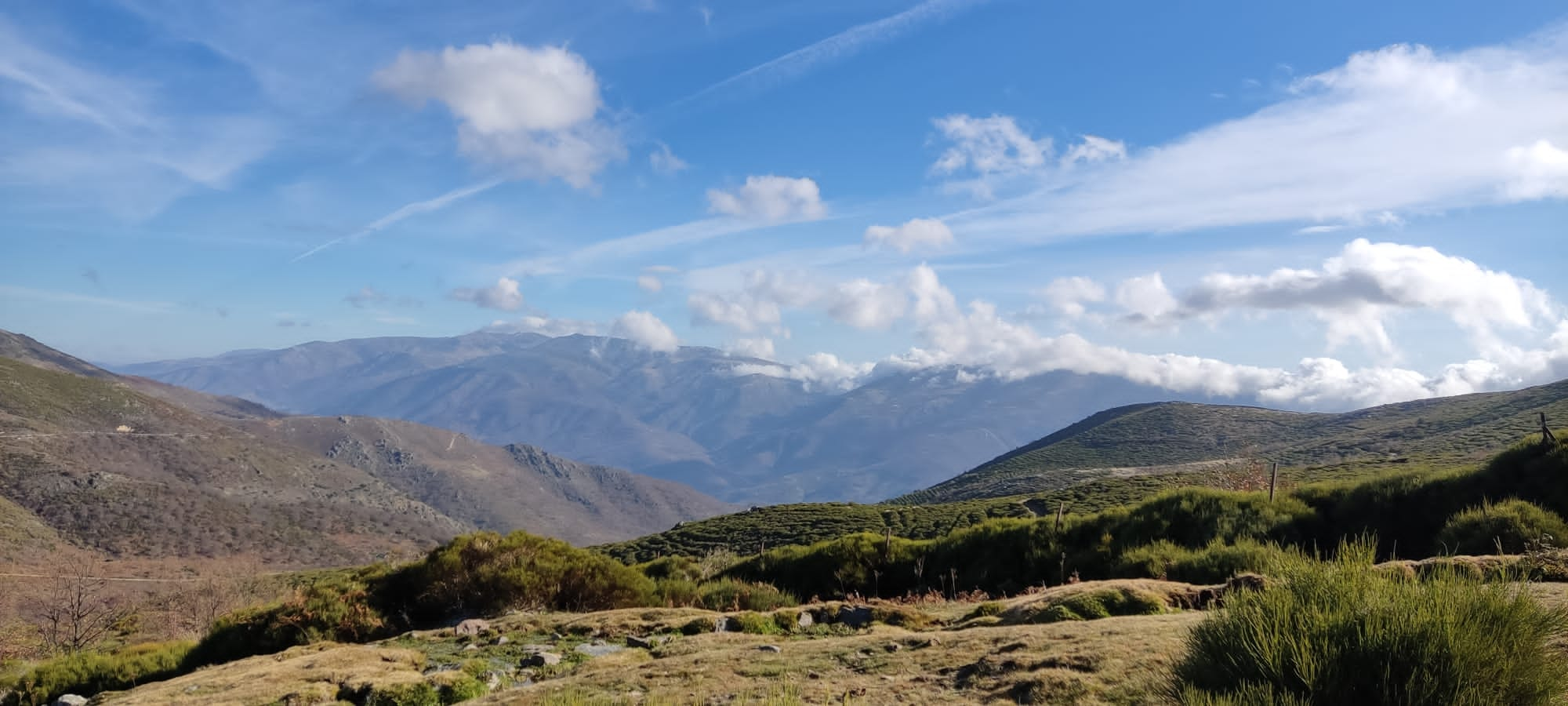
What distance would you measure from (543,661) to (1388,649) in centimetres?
1091

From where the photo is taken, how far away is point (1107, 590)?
12.0 metres

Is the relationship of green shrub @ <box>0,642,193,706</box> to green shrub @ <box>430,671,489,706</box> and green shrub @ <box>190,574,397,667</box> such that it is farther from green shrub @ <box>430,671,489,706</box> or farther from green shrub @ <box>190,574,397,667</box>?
green shrub @ <box>430,671,489,706</box>

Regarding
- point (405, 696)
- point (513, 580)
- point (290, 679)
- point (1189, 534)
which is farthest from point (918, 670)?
point (1189, 534)

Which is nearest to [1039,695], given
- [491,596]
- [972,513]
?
[491,596]

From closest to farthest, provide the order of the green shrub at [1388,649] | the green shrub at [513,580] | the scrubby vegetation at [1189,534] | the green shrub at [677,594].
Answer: the green shrub at [1388,649] → the scrubby vegetation at [1189,534] → the green shrub at [513,580] → the green shrub at [677,594]

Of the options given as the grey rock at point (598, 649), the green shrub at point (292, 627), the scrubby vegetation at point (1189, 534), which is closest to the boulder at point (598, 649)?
the grey rock at point (598, 649)

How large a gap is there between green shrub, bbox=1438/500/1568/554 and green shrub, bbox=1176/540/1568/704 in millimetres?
12624

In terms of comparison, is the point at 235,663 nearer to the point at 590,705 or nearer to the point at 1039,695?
the point at 590,705

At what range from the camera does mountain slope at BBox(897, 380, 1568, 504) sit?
9581cm

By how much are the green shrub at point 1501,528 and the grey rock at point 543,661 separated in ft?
53.2

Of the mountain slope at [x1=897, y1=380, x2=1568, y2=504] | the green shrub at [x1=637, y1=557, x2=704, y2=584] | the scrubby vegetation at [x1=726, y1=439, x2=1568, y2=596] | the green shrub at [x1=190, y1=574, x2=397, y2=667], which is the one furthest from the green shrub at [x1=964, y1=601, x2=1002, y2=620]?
the mountain slope at [x1=897, y1=380, x2=1568, y2=504]

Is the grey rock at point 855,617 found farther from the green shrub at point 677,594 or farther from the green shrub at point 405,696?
the green shrub at point 677,594

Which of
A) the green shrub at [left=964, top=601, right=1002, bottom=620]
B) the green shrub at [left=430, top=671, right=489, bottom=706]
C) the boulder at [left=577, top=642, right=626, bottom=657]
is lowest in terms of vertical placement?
the boulder at [left=577, top=642, right=626, bottom=657]

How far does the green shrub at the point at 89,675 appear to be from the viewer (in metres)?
16.5
